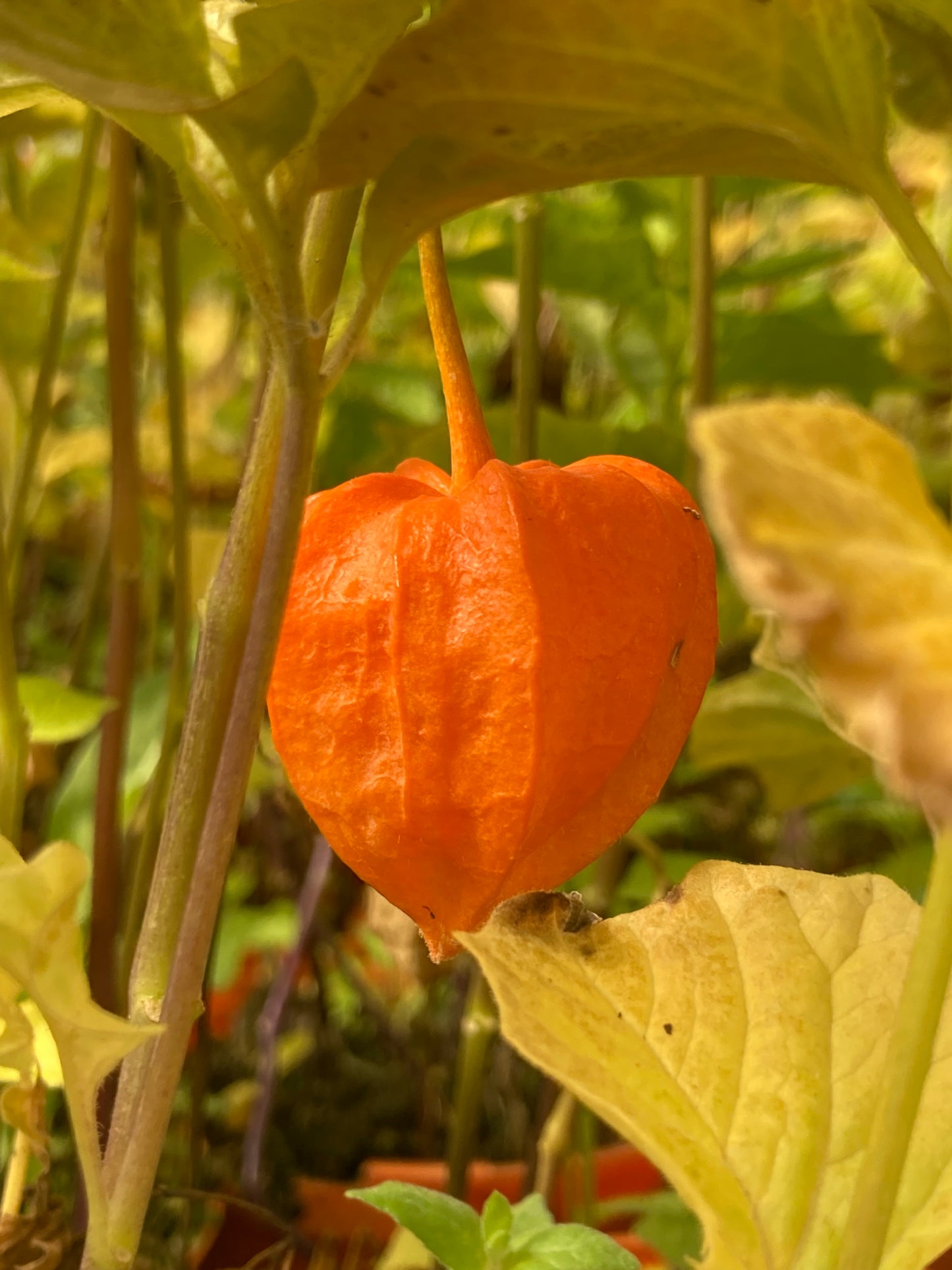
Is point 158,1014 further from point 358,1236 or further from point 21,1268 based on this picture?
point 358,1236

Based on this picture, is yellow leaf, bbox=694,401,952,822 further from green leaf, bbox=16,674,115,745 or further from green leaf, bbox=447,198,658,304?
green leaf, bbox=447,198,658,304

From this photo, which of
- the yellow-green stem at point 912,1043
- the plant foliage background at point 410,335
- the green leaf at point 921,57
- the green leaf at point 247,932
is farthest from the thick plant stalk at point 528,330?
the green leaf at point 247,932

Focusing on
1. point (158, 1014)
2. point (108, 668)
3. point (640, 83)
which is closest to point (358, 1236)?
point (108, 668)

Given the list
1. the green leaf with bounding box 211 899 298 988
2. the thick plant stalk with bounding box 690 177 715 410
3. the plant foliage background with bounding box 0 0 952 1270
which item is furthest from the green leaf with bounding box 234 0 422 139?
the green leaf with bounding box 211 899 298 988

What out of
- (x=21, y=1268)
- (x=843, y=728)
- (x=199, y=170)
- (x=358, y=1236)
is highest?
(x=199, y=170)

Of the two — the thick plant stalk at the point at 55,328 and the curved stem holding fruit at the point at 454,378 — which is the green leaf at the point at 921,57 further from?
the thick plant stalk at the point at 55,328
